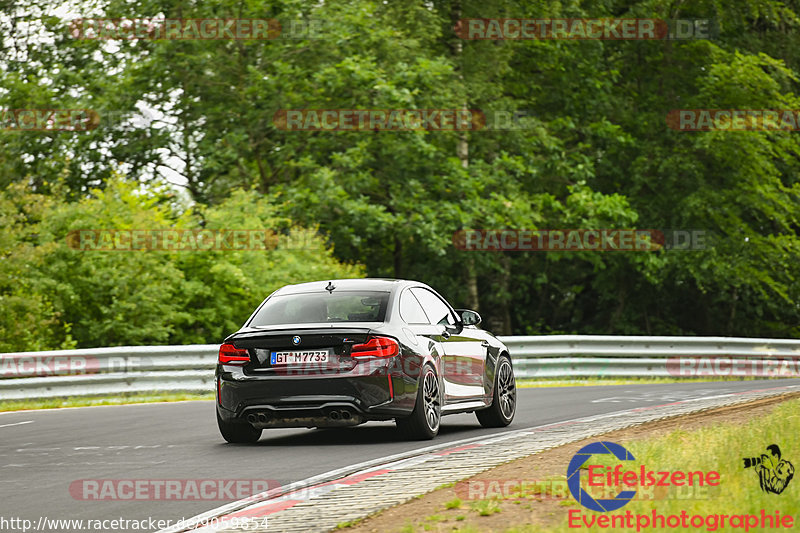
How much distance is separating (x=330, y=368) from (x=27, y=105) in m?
21.6

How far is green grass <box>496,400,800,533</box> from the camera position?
21.8 feet

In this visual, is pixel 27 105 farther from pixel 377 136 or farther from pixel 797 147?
pixel 797 147

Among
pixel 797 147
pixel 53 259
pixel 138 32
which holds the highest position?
pixel 138 32

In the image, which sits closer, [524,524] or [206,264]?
[524,524]

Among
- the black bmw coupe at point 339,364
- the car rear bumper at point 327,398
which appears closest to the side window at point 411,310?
the black bmw coupe at point 339,364

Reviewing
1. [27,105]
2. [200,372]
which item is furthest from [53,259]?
[27,105]

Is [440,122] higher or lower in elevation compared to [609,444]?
higher

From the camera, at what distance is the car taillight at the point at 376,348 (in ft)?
35.6

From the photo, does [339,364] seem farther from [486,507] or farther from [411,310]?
→ [486,507]

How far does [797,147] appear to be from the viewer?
3212 cm

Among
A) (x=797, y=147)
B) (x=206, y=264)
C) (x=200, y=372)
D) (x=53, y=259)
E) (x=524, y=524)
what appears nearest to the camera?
(x=524, y=524)

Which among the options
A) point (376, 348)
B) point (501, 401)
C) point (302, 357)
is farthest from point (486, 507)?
point (501, 401)

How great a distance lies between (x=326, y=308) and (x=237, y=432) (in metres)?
1.47

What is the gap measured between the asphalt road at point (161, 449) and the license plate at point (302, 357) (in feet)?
2.64
